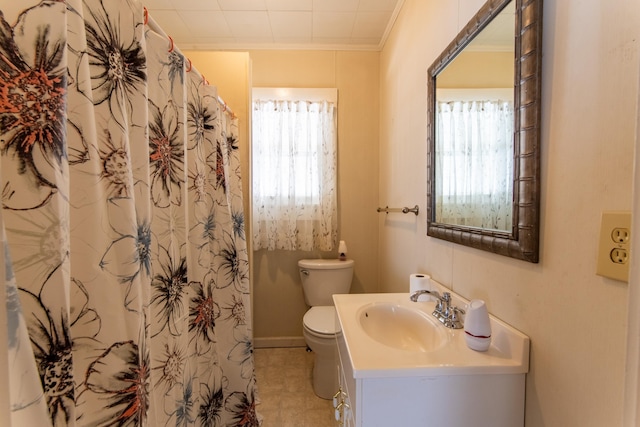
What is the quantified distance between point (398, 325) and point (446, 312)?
222 millimetres

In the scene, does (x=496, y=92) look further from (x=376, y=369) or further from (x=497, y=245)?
(x=376, y=369)

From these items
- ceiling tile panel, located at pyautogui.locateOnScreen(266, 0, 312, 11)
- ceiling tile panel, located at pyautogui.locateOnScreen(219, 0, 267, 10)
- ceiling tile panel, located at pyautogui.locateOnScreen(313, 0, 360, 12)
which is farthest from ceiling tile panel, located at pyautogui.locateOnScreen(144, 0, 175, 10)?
ceiling tile panel, located at pyautogui.locateOnScreen(313, 0, 360, 12)

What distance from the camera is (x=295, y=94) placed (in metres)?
2.15

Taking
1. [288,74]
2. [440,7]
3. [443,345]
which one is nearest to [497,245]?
[443,345]

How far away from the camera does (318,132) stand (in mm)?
2156

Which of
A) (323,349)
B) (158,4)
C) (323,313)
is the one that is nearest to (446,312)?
(323,349)

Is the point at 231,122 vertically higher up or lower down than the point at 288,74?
lower down

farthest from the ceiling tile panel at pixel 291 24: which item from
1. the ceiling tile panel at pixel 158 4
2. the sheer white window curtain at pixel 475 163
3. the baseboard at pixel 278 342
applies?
the baseboard at pixel 278 342

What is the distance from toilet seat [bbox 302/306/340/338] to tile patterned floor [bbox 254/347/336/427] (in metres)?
0.45

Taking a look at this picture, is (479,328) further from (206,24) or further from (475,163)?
(206,24)

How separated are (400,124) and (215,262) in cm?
135

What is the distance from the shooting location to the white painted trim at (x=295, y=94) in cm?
213

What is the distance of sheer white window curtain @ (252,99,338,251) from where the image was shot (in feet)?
6.99

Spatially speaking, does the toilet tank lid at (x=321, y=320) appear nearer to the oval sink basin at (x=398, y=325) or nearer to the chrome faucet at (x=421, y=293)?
the oval sink basin at (x=398, y=325)
